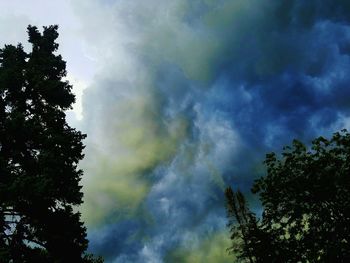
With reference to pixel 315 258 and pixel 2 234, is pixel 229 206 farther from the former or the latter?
pixel 2 234

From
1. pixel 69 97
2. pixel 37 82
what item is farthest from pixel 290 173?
pixel 37 82

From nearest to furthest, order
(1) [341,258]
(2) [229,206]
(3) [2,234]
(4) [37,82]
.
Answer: (3) [2,234] < (4) [37,82] < (1) [341,258] < (2) [229,206]

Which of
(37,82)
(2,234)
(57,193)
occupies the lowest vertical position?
(2,234)

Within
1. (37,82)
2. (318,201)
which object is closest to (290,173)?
(318,201)

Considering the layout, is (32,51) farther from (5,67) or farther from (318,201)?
(318,201)

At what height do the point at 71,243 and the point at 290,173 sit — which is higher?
the point at 290,173

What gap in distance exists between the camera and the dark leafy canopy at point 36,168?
612 inches

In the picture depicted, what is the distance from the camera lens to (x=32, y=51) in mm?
21125

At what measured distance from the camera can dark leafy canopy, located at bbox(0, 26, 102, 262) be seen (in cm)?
1555

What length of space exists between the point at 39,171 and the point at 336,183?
704 inches

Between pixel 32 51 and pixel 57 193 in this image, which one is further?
pixel 32 51

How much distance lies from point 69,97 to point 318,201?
17.0 m

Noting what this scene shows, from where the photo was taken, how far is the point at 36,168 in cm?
1675

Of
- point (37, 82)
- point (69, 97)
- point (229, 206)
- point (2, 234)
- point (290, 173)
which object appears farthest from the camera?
point (229, 206)
